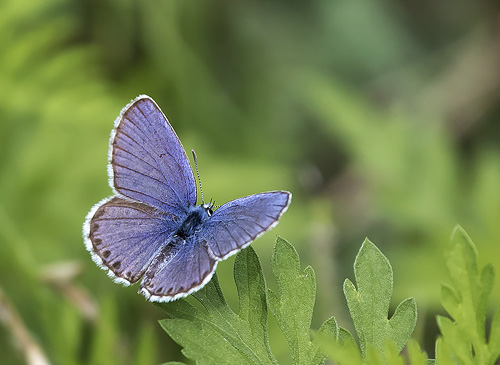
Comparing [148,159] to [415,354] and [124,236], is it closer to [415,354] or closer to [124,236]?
[124,236]

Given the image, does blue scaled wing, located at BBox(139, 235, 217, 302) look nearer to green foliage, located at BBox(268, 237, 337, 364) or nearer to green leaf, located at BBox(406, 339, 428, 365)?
green foliage, located at BBox(268, 237, 337, 364)

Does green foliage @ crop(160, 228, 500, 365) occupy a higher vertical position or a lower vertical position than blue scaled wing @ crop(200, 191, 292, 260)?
lower

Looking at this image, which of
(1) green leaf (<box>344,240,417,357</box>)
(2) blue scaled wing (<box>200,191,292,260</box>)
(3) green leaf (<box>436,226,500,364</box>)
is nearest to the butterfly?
(2) blue scaled wing (<box>200,191,292,260</box>)

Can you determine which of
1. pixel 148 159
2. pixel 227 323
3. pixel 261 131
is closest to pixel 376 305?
pixel 227 323

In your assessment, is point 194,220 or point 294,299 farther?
point 194,220

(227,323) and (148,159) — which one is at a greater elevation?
(148,159)


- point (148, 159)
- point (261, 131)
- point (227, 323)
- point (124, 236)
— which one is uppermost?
point (261, 131)

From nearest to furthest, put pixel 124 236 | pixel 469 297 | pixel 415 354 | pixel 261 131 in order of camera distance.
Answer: pixel 415 354
pixel 469 297
pixel 124 236
pixel 261 131
